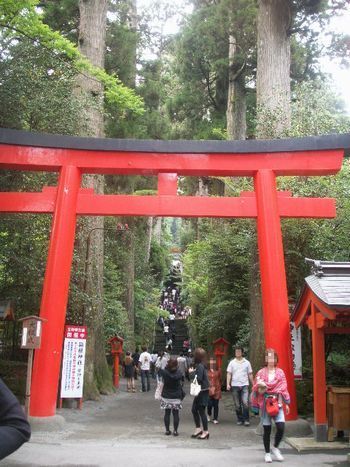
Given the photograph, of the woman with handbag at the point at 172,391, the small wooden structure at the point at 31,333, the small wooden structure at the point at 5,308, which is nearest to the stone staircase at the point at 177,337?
the small wooden structure at the point at 5,308

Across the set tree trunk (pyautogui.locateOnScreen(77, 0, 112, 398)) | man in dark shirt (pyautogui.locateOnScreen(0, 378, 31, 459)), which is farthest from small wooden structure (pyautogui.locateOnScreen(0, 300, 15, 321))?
man in dark shirt (pyautogui.locateOnScreen(0, 378, 31, 459))

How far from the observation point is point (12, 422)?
197 cm

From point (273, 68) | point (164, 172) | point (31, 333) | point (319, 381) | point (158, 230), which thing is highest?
point (158, 230)

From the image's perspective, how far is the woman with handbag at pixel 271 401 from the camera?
6355mm

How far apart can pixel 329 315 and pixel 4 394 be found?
17.2 ft

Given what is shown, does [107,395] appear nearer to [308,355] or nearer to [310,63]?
[308,355]

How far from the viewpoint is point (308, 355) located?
469 inches

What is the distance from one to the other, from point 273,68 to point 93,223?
21.1 ft

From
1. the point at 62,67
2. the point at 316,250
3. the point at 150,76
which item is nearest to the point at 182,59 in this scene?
the point at 150,76

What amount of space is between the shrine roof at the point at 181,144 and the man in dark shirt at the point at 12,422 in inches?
312

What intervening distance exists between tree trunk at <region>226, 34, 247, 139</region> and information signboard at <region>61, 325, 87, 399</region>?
962cm

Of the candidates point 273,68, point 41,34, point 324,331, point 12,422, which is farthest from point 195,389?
point 273,68

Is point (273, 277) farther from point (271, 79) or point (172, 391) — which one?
point (271, 79)

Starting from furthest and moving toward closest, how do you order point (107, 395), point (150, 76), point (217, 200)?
point (150, 76) → point (107, 395) → point (217, 200)
